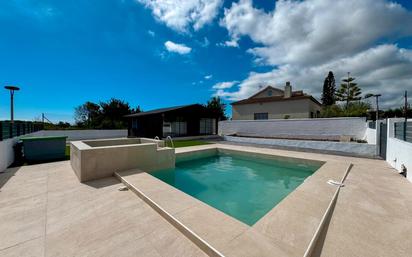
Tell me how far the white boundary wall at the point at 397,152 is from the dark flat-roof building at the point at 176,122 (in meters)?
12.4

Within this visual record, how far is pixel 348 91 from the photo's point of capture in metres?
25.0

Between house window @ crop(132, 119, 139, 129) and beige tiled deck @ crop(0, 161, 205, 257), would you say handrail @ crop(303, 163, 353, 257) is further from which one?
house window @ crop(132, 119, 139, 129)

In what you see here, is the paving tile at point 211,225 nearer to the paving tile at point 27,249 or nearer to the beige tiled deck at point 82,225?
the beige tiled deck at point 82,225

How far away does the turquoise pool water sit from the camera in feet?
12.3

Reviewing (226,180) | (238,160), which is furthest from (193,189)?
(238,160)

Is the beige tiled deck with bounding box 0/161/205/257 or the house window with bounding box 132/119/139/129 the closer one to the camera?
the beige tiled deck with bounding box 0/161/205/257

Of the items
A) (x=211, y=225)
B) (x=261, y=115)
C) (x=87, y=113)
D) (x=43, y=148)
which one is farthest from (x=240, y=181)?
(x=87, y=113)

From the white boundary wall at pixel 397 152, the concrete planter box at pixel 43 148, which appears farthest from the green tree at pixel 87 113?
the white boundary wall at pixel 397 152

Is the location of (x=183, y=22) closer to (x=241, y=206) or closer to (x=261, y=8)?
(x=261, y=8)

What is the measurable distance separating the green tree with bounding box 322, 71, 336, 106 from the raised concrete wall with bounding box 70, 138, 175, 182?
109 feet

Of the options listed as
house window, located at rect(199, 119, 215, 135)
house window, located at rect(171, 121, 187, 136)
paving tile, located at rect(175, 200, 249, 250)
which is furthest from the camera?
house window, located at rect(199, 119, 215, 135)

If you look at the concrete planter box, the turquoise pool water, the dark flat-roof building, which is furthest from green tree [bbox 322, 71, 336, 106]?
the concrete planter box

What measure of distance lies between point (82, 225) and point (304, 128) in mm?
15011

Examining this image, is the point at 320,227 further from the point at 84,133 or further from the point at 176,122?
the point at 84,133
